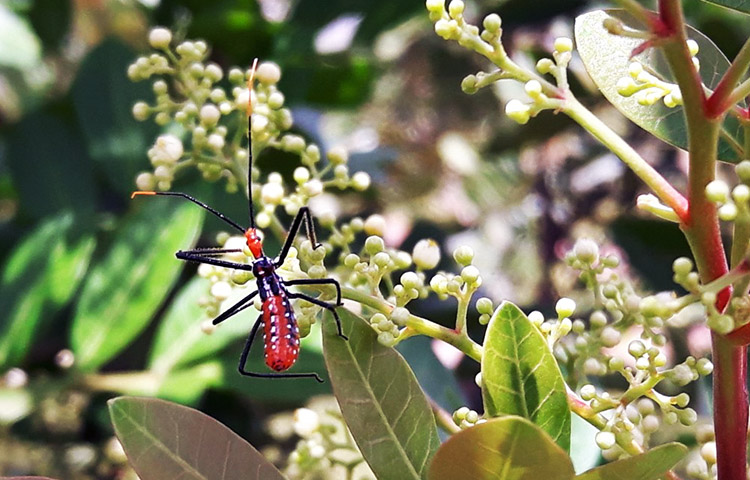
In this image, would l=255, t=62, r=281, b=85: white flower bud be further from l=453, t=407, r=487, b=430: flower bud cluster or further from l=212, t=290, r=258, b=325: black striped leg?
l=453, t=407, r=487, b=430: flower bud cluster

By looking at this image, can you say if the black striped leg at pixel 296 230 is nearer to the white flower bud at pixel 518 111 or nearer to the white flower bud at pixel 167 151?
the white flower bud at pixel 167 151

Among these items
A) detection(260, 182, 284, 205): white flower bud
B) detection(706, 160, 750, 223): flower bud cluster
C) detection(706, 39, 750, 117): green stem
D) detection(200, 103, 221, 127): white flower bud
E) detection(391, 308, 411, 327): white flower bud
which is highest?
detection(200, 103, 221, 127): white flower bud

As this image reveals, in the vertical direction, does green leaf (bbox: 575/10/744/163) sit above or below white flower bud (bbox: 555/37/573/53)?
below

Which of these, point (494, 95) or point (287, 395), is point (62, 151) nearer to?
point (287, 395)

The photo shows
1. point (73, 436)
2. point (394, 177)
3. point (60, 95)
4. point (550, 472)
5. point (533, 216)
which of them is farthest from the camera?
point (394, 177)

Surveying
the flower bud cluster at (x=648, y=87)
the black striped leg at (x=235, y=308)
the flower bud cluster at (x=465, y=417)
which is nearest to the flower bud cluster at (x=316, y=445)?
the black striped leg at (x=235, y=308)

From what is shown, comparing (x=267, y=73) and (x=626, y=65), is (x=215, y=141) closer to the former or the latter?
(x=267, y=73)

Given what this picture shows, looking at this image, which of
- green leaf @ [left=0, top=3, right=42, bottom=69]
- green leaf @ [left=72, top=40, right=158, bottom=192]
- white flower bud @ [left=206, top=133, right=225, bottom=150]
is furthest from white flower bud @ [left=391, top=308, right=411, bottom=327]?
green leaf @ [left=0, top=3, right=42, bottom=69]

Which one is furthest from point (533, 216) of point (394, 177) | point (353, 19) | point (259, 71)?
point (259, 71)
